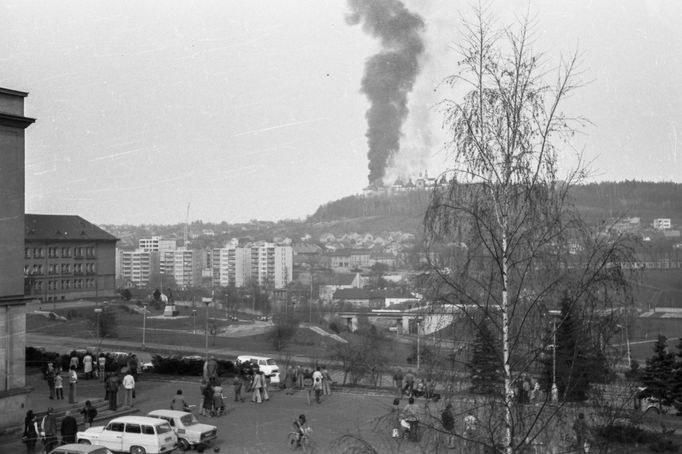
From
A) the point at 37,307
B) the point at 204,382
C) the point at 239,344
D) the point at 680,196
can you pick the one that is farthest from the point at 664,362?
the point at 680,196

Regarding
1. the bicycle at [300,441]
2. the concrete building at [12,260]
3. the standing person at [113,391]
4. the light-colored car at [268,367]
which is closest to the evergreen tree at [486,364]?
the bicycle at [300,441]

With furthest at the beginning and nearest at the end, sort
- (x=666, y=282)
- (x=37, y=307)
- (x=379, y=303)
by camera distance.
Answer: (x=379, y=303)
(x=666, y=282)
(x=37, y=307)

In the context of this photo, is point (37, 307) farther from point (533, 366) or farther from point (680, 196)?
point (680, 196)

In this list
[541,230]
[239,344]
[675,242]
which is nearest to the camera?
[541,230]

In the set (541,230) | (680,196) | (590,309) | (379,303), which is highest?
(680,196)

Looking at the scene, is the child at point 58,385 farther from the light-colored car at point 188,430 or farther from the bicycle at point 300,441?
the bicycle at point 300,441

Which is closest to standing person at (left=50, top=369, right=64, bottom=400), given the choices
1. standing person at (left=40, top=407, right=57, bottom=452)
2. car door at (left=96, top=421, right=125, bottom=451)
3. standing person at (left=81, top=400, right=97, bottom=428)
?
standing person at (left=81, top=400, right=97, bottom=428)
